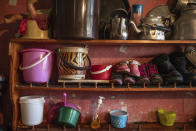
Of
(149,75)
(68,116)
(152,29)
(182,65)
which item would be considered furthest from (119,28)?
(68,116)

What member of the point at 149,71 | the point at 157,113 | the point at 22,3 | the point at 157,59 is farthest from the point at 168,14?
the point at 22,3

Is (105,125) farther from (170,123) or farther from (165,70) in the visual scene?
(165,70)

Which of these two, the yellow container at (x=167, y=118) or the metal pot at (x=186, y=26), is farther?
the yellow container at (x=167, y=118)

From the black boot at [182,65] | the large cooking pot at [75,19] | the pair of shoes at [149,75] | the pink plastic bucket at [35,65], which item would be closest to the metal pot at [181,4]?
the black boot at [182,65]

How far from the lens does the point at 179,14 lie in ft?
4.13

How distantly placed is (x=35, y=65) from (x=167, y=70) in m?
0.85

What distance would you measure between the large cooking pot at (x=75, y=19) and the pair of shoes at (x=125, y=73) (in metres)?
0.29

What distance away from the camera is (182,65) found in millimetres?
1151

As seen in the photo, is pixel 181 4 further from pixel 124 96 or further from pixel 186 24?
pixel 124 96

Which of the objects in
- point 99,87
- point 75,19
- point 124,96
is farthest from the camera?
point 124,96

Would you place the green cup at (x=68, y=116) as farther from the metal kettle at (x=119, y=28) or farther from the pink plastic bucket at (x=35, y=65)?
the metal kettle at (x=119, y=28)

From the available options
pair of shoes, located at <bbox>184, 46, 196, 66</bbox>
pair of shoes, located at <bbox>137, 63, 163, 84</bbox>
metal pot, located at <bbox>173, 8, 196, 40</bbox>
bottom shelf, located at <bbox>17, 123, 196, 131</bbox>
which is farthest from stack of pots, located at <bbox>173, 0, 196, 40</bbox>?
bottom shelf, located at <bbox>17, 123, 196, 131</bbox>

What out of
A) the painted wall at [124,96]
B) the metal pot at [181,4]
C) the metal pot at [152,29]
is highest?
the metal pot at [181,4]

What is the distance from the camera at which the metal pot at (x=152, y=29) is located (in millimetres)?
1097
